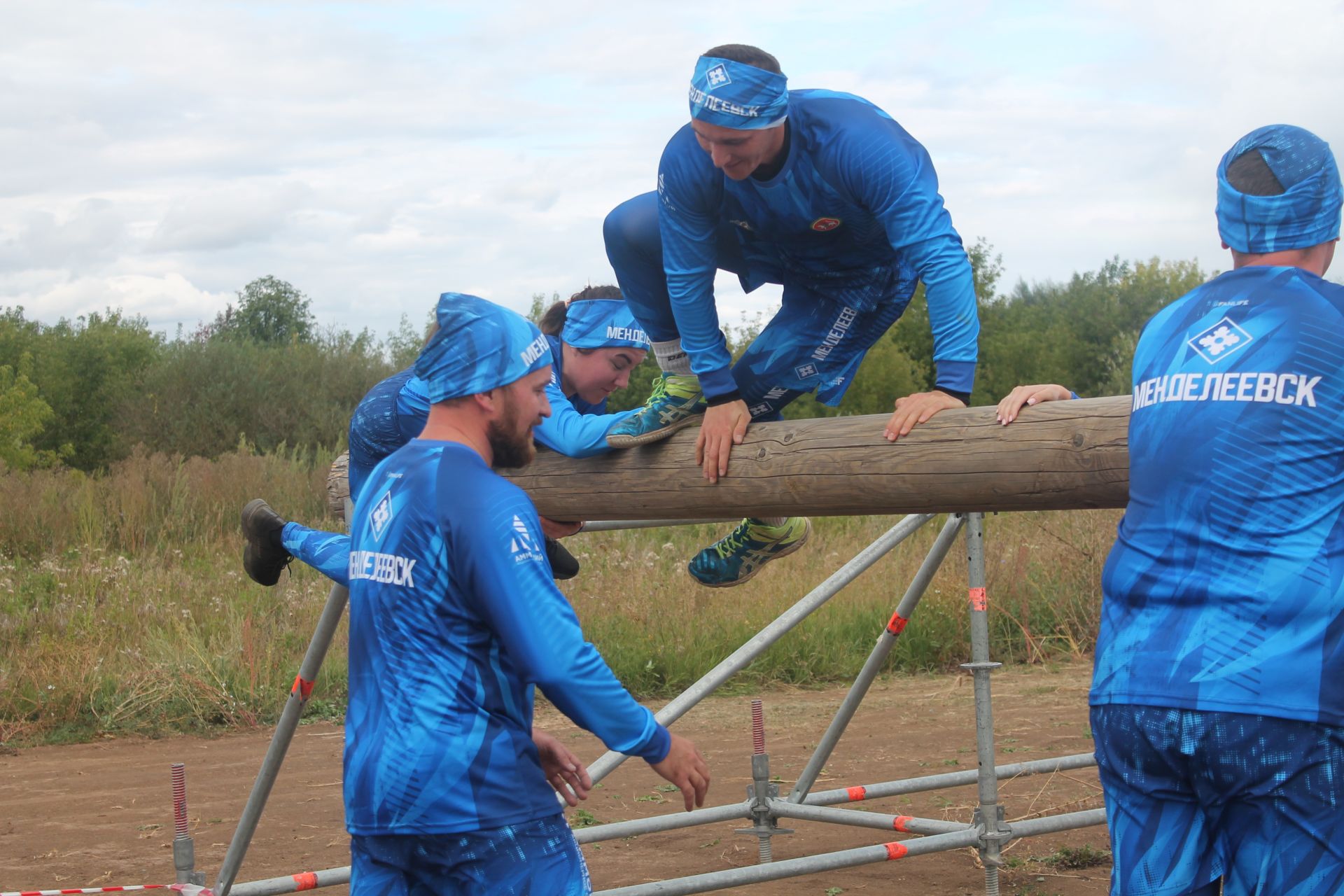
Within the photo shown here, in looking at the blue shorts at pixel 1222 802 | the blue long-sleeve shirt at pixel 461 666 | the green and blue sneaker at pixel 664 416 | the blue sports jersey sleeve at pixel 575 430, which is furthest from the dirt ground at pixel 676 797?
the blue long-sleeve shirt at pixel 461 666

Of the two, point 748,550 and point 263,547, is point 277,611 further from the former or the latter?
point 748,550

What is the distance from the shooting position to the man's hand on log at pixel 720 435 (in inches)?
167

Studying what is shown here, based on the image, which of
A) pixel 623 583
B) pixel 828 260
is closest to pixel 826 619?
pixel 623 583

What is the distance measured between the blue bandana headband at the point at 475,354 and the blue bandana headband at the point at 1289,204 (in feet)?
4.74

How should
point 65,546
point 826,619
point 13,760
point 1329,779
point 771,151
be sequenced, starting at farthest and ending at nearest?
point 65,546, point 826,619, point 13,760, point 771,151, point 1329,779

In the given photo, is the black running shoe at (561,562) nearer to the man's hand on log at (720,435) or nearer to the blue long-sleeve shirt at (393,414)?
the blue long-sleeve shirt at (393,414)

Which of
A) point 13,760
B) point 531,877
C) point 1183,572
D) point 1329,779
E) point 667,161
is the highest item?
point 667,161

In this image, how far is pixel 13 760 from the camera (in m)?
8.91

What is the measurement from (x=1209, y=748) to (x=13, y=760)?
855cm

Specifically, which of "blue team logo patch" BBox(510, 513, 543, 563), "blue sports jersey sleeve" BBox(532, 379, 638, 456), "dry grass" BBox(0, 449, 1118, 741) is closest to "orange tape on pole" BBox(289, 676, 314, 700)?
"blue sports jersey sleeve" BBox(532, 379, 638, 456)

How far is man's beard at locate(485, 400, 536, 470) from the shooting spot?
114 inches

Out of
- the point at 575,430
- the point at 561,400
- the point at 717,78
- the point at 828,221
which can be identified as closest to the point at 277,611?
the point at 561,400

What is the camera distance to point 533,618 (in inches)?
102

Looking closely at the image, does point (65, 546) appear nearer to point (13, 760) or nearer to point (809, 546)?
point (13, 760)
